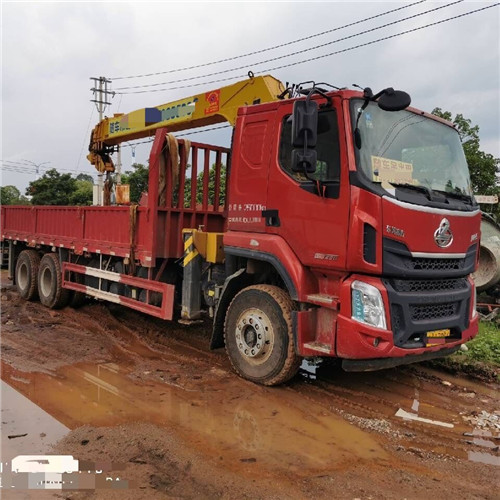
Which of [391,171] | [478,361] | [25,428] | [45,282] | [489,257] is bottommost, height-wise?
[25,428]

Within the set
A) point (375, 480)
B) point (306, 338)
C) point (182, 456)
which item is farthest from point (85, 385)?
point (375, 480)

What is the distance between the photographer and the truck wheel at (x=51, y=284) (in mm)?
8422

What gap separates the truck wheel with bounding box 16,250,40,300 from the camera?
9.10 meters

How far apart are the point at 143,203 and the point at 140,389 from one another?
2.60 metres

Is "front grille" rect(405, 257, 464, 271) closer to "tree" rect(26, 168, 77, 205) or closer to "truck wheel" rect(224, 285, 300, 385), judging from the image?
"truck wheel" rect(224, 285, 300, 385)

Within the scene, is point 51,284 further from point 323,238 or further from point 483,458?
point 483,458

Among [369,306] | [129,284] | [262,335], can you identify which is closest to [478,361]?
[369,306]

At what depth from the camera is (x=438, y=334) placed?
439 cm

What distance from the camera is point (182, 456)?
339 cm

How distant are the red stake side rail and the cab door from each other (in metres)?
1.87

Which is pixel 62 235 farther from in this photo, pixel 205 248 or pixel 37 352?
pixel 205 248

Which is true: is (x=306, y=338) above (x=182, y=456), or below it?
above

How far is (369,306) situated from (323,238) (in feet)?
2.38

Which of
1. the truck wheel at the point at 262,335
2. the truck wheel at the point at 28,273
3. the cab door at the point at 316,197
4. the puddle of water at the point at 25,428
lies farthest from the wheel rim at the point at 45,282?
the cab door at the point at 316,197
